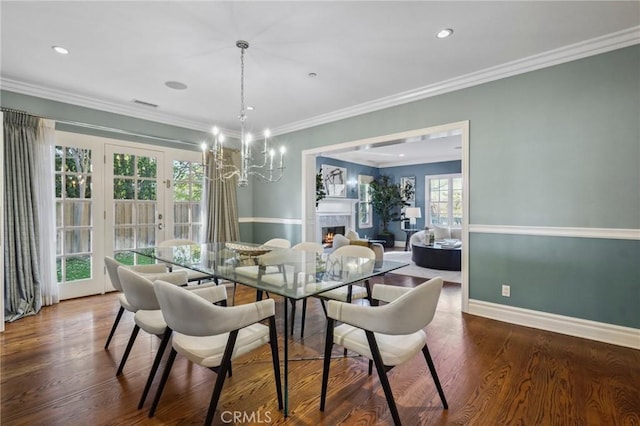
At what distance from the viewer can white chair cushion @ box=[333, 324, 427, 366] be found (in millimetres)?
1615

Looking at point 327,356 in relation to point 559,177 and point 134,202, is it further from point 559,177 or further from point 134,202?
point 134,202

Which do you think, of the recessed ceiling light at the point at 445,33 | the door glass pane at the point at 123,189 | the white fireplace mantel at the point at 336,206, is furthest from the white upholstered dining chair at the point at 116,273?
the white fireplace mantel at the point at 336,206

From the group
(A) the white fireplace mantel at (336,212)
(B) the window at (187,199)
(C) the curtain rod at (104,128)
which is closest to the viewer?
(C) the curtain rod at (104,128)

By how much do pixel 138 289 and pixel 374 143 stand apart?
326 centimetres

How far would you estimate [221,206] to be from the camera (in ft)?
17.0

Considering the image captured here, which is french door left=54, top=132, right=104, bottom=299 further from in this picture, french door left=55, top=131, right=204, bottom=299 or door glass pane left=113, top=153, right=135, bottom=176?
door glass pane left=113, top=153, right=135, bottom=176

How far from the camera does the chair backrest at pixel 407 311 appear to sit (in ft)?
4.93

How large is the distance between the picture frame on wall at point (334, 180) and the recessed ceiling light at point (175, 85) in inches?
176

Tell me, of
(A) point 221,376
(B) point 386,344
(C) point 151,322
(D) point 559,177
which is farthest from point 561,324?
(C) point 151,322

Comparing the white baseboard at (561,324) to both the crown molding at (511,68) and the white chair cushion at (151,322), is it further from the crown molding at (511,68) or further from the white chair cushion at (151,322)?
the white chair cushion at (151,322)

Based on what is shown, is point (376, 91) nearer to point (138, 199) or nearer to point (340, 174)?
point (138, 199)

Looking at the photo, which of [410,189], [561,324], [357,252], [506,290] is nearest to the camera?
[561,324]

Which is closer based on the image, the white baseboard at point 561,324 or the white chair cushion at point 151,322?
the white chair cushion at point 151,322

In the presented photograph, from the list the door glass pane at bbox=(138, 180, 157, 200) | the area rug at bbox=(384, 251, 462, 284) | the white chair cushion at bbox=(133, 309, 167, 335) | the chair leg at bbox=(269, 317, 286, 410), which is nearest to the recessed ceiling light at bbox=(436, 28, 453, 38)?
the chair leg at bbox=(269, 317, 286, 410)
